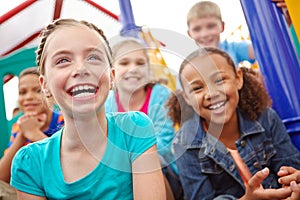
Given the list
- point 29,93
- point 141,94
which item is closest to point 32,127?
point 29,93

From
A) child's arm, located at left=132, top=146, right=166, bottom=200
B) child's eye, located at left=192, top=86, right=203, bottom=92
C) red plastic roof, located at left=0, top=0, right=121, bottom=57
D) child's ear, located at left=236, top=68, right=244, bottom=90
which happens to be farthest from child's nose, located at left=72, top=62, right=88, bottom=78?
red plastic roof, located at left=0, top=0, right=121, bottom=57

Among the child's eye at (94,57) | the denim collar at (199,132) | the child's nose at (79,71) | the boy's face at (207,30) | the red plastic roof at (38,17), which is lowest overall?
the denim collar at (199,132)

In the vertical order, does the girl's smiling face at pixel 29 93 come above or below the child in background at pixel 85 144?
above

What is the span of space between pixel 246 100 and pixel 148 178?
334 mm

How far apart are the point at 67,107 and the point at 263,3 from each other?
1.27 ft

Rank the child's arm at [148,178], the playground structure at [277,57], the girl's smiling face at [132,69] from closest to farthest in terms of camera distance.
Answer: the child's arm at [148,178], the playground structure at [277,57], the girl's smiling face at [132,69]

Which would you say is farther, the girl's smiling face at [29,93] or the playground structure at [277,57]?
the girl's smiling face at [29,93]

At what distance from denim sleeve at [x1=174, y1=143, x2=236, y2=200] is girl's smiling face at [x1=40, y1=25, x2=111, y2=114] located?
222 mm

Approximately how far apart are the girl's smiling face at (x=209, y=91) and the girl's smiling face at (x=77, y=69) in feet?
0.60

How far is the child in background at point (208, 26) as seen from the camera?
38.9 inches

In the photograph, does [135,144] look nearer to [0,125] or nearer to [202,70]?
[202,70]

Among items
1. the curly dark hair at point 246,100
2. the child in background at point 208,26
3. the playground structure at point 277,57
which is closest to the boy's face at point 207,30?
the child in background at point 208,26

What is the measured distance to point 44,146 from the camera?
0.59m

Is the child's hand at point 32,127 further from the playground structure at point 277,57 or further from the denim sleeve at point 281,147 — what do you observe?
the denim sleeve at point 281,147
